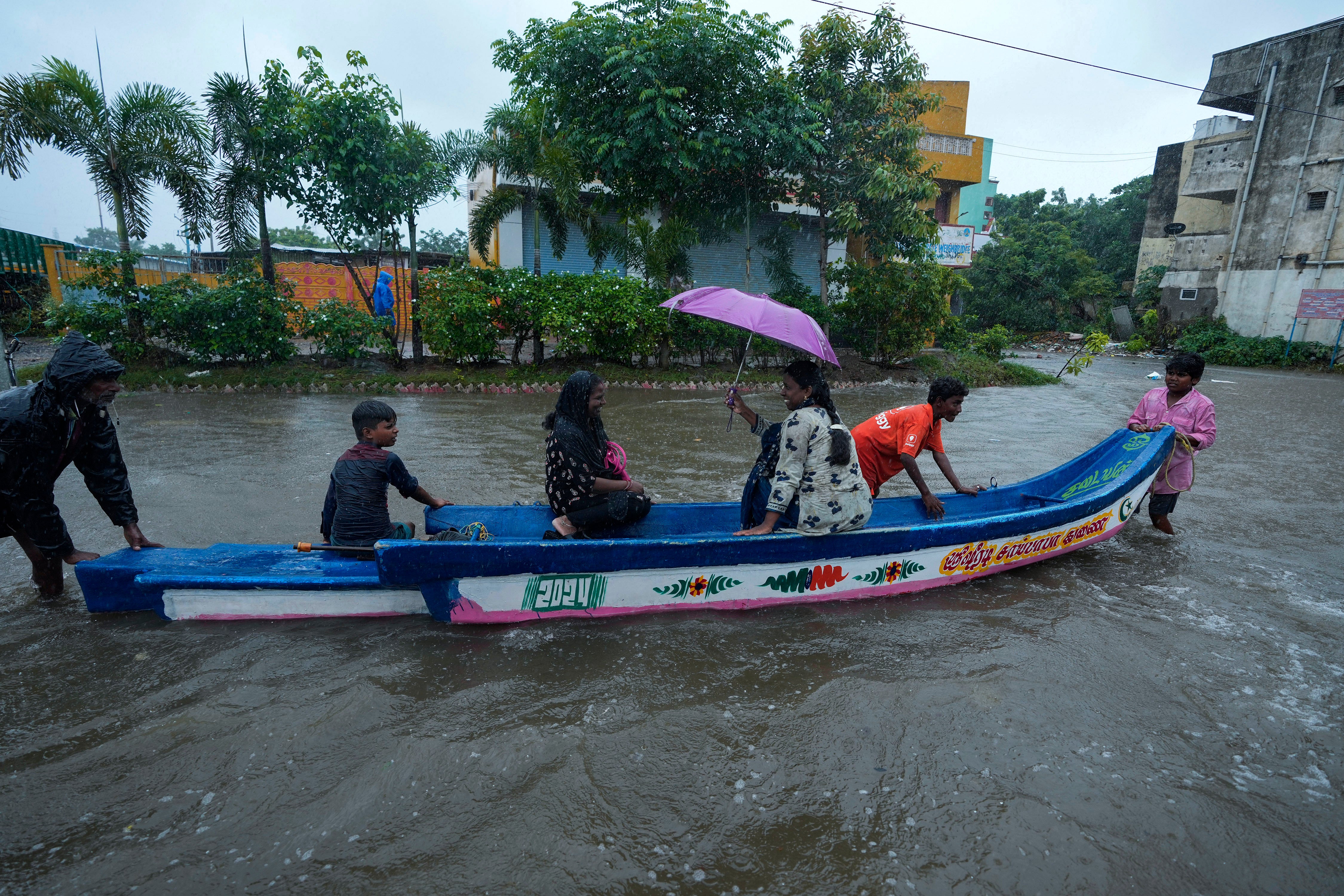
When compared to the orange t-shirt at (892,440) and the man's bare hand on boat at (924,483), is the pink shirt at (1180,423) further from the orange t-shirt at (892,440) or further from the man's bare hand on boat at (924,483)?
the orange t-shirt at (892,440)

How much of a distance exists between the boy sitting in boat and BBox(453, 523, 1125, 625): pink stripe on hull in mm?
725

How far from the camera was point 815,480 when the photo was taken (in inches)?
158

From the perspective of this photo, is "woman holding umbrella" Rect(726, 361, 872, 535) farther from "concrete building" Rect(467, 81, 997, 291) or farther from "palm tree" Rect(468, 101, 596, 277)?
"concrete building" Rect(467, 81, 997, 291)

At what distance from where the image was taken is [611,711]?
3.31m

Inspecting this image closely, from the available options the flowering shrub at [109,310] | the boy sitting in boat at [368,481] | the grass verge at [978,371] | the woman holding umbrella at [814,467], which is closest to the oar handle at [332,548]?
the boy sitting in boat at [368,481]

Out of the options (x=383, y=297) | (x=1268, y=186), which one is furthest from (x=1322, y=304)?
(x=383, y=297)

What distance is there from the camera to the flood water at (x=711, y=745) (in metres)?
2.43

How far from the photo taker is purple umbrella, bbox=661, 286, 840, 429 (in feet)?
14.0

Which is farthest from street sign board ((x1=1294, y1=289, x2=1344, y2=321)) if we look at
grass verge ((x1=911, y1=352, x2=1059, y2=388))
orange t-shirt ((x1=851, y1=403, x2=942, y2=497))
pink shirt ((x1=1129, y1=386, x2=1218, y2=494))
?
orange t-shirt ((x1=851, y1=403, x2=942, y2=497))

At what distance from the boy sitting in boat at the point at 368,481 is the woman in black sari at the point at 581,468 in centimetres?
79

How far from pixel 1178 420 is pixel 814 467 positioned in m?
3.68

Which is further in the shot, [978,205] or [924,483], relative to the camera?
[978,205]

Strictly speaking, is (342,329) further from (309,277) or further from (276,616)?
(276,616)

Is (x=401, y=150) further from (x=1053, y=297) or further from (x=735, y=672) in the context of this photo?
(x=1053, y=297)
